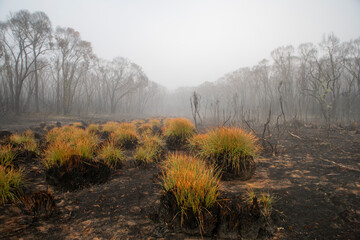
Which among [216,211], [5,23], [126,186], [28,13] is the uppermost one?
[28,13]

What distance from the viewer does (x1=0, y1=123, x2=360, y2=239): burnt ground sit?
1.97 meters

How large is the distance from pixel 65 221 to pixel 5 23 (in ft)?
76.6

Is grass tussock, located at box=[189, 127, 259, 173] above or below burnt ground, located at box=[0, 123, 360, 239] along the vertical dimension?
above

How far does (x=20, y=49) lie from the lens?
16.0 m

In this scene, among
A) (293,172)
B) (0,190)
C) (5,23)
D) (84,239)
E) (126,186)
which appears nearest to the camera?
(84,239)

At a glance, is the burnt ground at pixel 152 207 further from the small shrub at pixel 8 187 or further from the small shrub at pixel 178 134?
the small shrub at pixel 178 134

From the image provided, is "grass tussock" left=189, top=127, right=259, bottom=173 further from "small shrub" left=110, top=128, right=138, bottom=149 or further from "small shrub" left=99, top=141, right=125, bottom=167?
"small shrub" left=110, top=128, right=138, bottom=149

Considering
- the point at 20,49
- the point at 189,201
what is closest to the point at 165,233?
the point at 189,201

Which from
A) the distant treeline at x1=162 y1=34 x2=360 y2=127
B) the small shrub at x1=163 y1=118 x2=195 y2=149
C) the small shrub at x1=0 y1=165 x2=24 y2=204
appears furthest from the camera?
the distant treeline at x1=162 y1=34 x2=360 y2=127

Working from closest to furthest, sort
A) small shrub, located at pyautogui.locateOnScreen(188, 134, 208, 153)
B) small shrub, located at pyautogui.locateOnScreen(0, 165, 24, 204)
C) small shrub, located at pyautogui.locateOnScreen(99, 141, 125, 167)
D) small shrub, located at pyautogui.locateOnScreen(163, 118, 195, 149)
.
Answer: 1. small shrub, located at pyautogui.locateOnScreen(0, 165, 24, 204)
2. small shrub, located at pyautogui.locateOnScreen(99, 141, 125, 167)
3. small shrub, located at pyautogui.locateOnScreen(188, 134, 208, 153)
4. small shrub, located at pyautogui.locateOnScreen(163, 118, 195, 149)

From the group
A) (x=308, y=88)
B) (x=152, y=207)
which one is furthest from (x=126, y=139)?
(x=308, y=88)

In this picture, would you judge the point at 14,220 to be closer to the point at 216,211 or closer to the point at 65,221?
the point at 65,221

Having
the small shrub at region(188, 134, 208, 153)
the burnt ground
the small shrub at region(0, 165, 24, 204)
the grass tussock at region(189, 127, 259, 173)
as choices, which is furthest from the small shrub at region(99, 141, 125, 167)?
the grass tussock at region(189, 127, 259, 173)

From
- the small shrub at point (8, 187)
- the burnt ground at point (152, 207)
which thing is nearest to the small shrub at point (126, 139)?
the burnt ground at point (152, 207)
